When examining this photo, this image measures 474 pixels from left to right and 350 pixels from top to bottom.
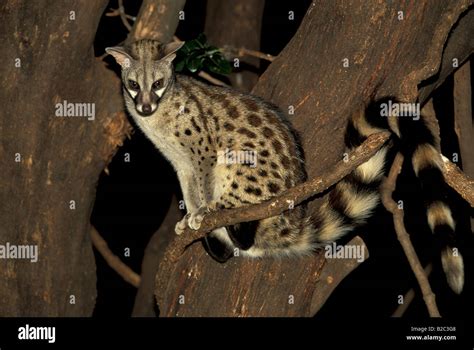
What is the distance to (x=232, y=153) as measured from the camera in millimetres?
4012

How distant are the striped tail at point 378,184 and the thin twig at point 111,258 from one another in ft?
8.23

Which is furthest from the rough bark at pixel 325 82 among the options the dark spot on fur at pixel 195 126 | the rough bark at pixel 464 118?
the rough bark at pixel 464 118

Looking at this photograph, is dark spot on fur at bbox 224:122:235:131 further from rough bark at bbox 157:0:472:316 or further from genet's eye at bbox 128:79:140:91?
genet's eye at bbox 128:79:140:91

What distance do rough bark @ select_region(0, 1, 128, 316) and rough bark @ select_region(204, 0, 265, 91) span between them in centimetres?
179

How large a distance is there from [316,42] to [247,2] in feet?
7.96

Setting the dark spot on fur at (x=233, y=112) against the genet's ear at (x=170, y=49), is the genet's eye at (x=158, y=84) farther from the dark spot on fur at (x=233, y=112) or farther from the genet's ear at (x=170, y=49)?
the dark spot on fur at (x=233, y=112)

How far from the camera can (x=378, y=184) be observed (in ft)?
12.6

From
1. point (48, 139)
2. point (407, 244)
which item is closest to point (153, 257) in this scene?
point (48, 139)

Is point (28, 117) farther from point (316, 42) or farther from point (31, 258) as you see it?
point (316, 42)

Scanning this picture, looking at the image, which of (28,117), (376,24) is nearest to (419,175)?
(376,24)

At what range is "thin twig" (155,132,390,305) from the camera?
330 cm

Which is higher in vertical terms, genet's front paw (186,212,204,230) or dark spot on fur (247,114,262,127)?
dark spot on fur (247,114,262,127)

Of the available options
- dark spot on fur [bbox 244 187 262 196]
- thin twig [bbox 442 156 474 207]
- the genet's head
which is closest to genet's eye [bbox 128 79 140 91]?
the genet's head

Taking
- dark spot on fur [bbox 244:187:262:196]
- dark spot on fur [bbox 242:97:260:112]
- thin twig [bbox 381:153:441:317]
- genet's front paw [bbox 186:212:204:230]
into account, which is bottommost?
thin twig [bbox 381:153:441:317]
